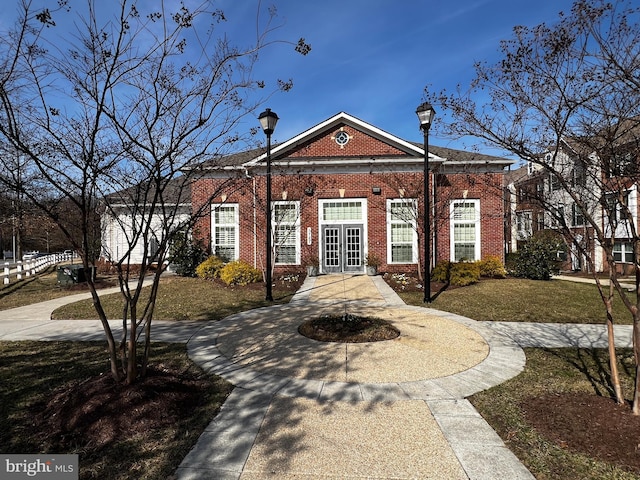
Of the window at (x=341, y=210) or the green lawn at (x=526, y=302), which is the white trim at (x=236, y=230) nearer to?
the window at (x=341, y=210)

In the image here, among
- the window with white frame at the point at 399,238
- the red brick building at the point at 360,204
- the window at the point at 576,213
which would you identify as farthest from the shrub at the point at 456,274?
the window at the point at 576,213

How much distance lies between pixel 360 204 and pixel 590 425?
13816 mm

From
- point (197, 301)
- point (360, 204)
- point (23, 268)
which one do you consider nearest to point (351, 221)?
point (360, 204)

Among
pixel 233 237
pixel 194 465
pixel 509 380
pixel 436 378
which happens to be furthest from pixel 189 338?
pixel 233 237

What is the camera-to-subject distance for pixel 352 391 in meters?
4.40

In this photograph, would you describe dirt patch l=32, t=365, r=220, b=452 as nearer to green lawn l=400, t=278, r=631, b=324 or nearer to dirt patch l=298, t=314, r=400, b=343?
dirt patch l=298, t=314, r=400, b=343

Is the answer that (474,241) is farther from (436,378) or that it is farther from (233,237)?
(436,378)

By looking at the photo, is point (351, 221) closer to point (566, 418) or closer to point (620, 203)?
point (620, 203)

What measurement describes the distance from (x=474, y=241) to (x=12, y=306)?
19.2 metres

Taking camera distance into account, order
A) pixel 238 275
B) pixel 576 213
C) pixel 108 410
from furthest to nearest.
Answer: pixel 576 213 → pixel 238 275 → pixel 108 410

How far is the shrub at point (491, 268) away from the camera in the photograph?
15398 millimetres

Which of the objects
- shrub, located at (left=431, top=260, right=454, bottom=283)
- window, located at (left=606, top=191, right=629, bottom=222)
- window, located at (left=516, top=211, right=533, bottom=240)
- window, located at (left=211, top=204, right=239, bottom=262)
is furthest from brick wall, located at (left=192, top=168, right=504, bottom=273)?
window, located at (left=606, top=191, right=629, bottom=222)

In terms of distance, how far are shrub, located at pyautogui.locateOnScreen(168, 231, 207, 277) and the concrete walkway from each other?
8249 millimetres

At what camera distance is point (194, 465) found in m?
2.91
